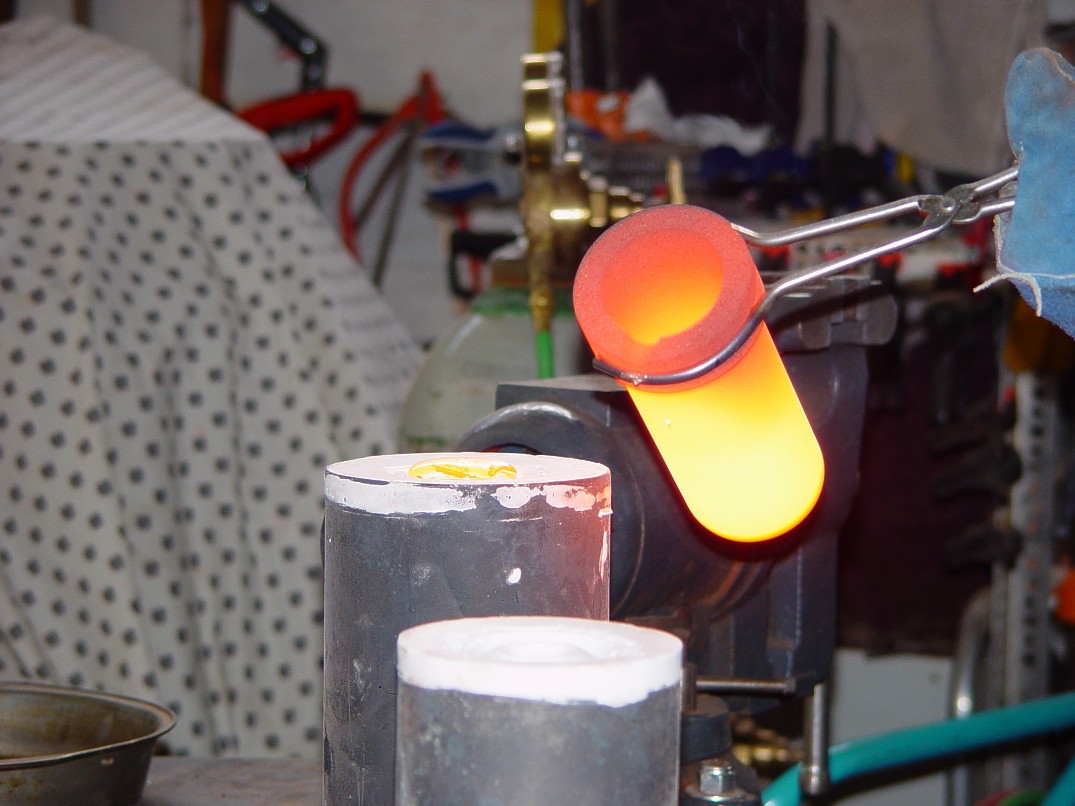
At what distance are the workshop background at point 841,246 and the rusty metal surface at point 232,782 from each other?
0.51 m

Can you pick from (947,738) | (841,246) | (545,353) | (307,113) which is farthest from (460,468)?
(307,113)

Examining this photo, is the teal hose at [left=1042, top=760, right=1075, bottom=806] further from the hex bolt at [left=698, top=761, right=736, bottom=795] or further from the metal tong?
the metal tong

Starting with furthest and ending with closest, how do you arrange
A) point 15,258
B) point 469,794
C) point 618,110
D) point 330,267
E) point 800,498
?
point 618,110, point 330,267, point 15,258, point 800,498, point 469,794

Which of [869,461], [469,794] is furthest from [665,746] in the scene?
[869,461]

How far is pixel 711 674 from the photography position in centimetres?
68

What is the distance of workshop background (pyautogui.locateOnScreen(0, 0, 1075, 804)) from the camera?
1338mm

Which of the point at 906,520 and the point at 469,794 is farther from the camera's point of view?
the point at 906,520

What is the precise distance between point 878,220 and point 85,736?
0.52 m

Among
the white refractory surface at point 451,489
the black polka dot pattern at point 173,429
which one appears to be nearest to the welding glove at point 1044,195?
the white refractory surface at point 451,489

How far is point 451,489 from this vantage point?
0.45 meters

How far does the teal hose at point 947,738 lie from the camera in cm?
93

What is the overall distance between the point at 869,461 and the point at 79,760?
4.43 feet

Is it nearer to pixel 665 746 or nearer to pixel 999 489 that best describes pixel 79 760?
pixel 665 746

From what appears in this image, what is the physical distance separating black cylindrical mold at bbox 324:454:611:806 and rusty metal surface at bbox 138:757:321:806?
0.21 meters
